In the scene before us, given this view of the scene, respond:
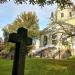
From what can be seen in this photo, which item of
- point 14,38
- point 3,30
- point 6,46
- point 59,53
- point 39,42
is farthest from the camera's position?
point 39,42

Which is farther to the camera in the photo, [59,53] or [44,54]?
[44,54]

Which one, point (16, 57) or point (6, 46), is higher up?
point (6, 46)

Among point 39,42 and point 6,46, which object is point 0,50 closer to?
point 6,46

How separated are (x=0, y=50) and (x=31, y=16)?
11077mm

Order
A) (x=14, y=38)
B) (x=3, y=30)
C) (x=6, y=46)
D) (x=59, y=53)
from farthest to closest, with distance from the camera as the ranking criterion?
(x=3, y=30), (x=6, y=46), (x=59, y=53), (x=14, y=38)

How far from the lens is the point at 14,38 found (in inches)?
536

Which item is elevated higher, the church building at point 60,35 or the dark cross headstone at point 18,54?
the church building at point 60,35

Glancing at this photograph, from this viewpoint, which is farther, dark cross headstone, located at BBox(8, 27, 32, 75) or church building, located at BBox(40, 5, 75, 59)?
church building, located at BBox(40, 5, 75, 59)

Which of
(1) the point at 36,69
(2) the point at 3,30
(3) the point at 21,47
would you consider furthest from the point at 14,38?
(2) the point at 3,30

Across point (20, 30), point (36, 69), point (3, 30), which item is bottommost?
point (36, 69)

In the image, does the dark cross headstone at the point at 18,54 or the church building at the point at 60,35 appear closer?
the dark cross headstone at the point at 18,54

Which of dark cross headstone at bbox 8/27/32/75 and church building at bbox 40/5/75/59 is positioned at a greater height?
church building at bbox 40/5/75/59

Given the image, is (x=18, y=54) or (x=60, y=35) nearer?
(x=18, y=54)

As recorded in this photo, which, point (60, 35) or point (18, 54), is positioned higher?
point (60, 35)
